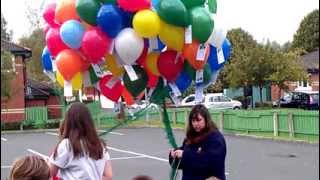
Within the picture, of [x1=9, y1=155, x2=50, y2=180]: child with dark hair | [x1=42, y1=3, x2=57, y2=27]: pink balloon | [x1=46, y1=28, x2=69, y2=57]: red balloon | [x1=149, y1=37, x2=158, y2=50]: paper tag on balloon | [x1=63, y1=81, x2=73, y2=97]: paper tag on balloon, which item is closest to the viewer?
[x1=9, y1=155, x2=50, y2=180]: child with dark hair

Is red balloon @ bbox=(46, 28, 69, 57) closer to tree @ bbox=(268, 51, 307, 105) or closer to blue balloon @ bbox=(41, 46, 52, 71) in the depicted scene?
blue balloon @ bbox=(41, 46, 52, 71)

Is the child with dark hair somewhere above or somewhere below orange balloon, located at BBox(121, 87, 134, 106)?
below

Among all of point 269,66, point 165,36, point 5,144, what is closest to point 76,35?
point 165,36

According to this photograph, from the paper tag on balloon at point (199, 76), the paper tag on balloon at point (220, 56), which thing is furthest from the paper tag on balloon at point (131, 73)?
the paper tag on balloon at point (220, 56)

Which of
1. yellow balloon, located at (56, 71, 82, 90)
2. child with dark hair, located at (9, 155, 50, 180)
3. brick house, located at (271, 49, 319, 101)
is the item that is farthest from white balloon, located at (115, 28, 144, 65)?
brick house, located at (271, 49, 319, 101)

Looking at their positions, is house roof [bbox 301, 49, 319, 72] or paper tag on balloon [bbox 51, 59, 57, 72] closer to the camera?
paper tag on balloon [bbox 51, 59, 57, 72]

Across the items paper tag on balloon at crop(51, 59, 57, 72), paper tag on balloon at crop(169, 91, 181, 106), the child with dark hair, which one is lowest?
Answer: the child with dark hair

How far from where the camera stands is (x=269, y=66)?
43656 mm

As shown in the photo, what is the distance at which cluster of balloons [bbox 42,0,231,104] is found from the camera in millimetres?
4953

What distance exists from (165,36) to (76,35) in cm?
73

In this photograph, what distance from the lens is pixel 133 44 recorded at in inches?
193

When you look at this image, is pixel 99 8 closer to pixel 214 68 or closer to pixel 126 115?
pixel 214 68

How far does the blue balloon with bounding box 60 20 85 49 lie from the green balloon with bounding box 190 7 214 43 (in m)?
0.92

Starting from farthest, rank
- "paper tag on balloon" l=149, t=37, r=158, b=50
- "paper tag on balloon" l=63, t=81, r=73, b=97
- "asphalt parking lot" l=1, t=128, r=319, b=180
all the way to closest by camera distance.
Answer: "asphalt parking lot" l=1, t=128, r=319, b=180, "paper tag on balloon" l=63, t=81, r=73, b=97, "paper tag on balloon" l=149, t=37, r=158, b=50
